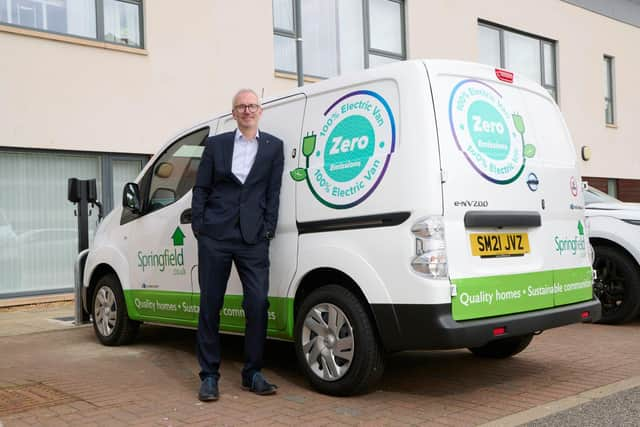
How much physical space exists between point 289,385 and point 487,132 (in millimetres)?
2295

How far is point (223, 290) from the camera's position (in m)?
5.11

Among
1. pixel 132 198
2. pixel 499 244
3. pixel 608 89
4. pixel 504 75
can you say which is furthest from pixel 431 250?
pixel 608 89

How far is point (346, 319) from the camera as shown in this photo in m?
4.75

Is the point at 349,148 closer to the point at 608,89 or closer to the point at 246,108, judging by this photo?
the point at 246,108

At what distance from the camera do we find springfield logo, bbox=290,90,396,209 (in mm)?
4691

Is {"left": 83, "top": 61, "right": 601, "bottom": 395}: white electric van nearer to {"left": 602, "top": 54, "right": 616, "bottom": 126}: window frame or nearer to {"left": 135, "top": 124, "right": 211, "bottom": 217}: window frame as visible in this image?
{"left": 135, "top": 124, "right": 211, "bottom": 217}: window frame

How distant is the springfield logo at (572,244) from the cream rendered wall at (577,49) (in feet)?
34.1

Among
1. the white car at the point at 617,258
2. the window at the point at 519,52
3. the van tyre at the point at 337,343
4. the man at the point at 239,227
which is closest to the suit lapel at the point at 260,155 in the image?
the man at the point at 239,227

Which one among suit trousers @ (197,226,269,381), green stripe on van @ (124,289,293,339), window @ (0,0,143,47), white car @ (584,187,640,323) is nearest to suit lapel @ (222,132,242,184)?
suit trousers @ (197,226,269,381)

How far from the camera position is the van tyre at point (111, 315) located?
7055 mm

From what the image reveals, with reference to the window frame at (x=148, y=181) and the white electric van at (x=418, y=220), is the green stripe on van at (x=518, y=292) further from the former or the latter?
the window frame at (x=148, y=181)

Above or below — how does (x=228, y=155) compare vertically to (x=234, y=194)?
above

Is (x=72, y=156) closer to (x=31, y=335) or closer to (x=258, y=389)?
(x=31, y=335)

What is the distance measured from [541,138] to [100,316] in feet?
15.3
